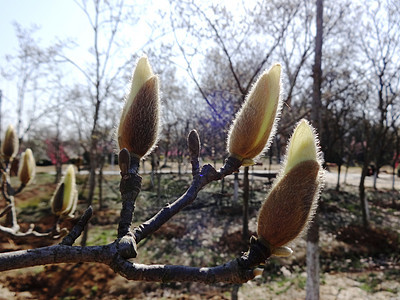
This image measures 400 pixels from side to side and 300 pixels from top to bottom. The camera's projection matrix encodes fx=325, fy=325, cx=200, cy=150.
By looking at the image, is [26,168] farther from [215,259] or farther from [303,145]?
[215,259]

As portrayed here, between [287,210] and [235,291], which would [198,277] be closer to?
[287,210]

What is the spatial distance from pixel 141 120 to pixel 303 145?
16.3 inches

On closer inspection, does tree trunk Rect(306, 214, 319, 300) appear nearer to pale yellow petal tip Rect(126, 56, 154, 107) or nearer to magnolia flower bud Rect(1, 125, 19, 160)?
magnolia flower bud Rect(1, 125, 19, 160)

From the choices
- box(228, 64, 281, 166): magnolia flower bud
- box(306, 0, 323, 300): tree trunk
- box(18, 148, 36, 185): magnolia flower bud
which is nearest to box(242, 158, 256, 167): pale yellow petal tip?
box(228, 64, 281, 166): magnolia flower bud

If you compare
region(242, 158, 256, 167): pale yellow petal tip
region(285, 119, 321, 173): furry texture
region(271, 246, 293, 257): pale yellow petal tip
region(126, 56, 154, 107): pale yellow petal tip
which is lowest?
region(271, 246, 293, 257): pale yellow petal tip

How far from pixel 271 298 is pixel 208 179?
6.51 m

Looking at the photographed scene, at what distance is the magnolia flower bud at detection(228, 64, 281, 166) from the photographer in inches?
33.1

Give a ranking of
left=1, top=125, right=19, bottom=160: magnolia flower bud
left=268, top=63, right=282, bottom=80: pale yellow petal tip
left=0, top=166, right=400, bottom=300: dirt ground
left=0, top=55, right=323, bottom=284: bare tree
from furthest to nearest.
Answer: left=0, top=166, right=400, bottom=300: dirt ground → left=1, top=125, right=19, bottom=160: magnolia flower bud → left=268, top=63, right=282, bottom=80: pale yellow petal tip → left=0, top=55, right=323, bottom=284: bare tree

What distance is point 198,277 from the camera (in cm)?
67

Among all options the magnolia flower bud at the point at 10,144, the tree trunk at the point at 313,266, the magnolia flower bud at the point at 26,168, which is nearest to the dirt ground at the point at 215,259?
the tree trunk at the point at 313,266

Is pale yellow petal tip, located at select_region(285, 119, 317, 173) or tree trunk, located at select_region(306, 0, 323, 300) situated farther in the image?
tree trunk, located at select_region(306, 0, 323, 300)

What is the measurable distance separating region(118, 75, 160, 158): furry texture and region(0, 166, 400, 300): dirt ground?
541 centimetres

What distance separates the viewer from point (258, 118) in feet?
2.78

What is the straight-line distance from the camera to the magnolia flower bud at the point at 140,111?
0.86 metres
